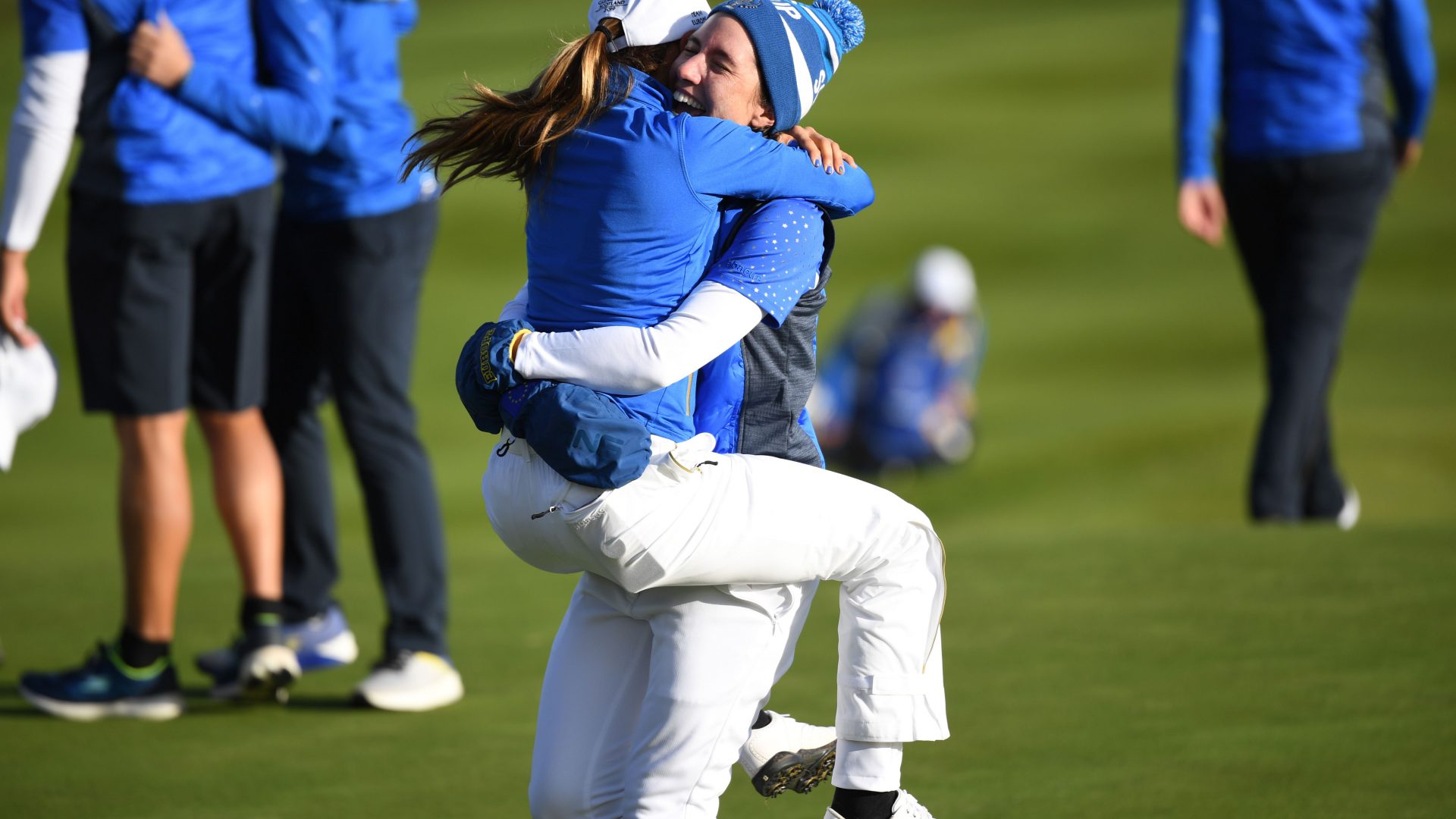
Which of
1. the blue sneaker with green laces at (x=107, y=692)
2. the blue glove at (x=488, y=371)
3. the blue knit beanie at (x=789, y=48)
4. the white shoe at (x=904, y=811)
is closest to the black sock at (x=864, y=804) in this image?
the white shoe at (x=904, y=811)

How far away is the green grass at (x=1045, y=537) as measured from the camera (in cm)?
394

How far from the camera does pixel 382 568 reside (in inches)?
184

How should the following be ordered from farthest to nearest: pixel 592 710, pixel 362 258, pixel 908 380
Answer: pixel 908 380
pixel 362 258
pixel 592 710

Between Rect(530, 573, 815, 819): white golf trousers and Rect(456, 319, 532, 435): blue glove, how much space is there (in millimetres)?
403

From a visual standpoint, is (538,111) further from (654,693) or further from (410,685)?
(410,685)

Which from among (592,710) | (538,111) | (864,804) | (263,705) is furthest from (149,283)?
(864,804)

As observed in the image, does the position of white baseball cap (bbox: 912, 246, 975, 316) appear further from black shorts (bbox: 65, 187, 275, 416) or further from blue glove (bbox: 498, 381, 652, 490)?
blue glove (bbox: 498, 381, 652, 490)

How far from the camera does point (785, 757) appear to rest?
3195mm

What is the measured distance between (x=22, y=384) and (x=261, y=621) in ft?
2.94

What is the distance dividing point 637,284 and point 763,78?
1.43 ft

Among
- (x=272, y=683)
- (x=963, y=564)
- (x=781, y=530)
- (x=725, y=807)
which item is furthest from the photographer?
(x=963, y=564)

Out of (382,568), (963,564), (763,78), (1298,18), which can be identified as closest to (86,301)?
(382,568)

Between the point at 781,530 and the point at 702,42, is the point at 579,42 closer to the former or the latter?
the point at 702,42

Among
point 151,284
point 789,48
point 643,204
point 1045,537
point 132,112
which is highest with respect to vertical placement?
point 789,48
